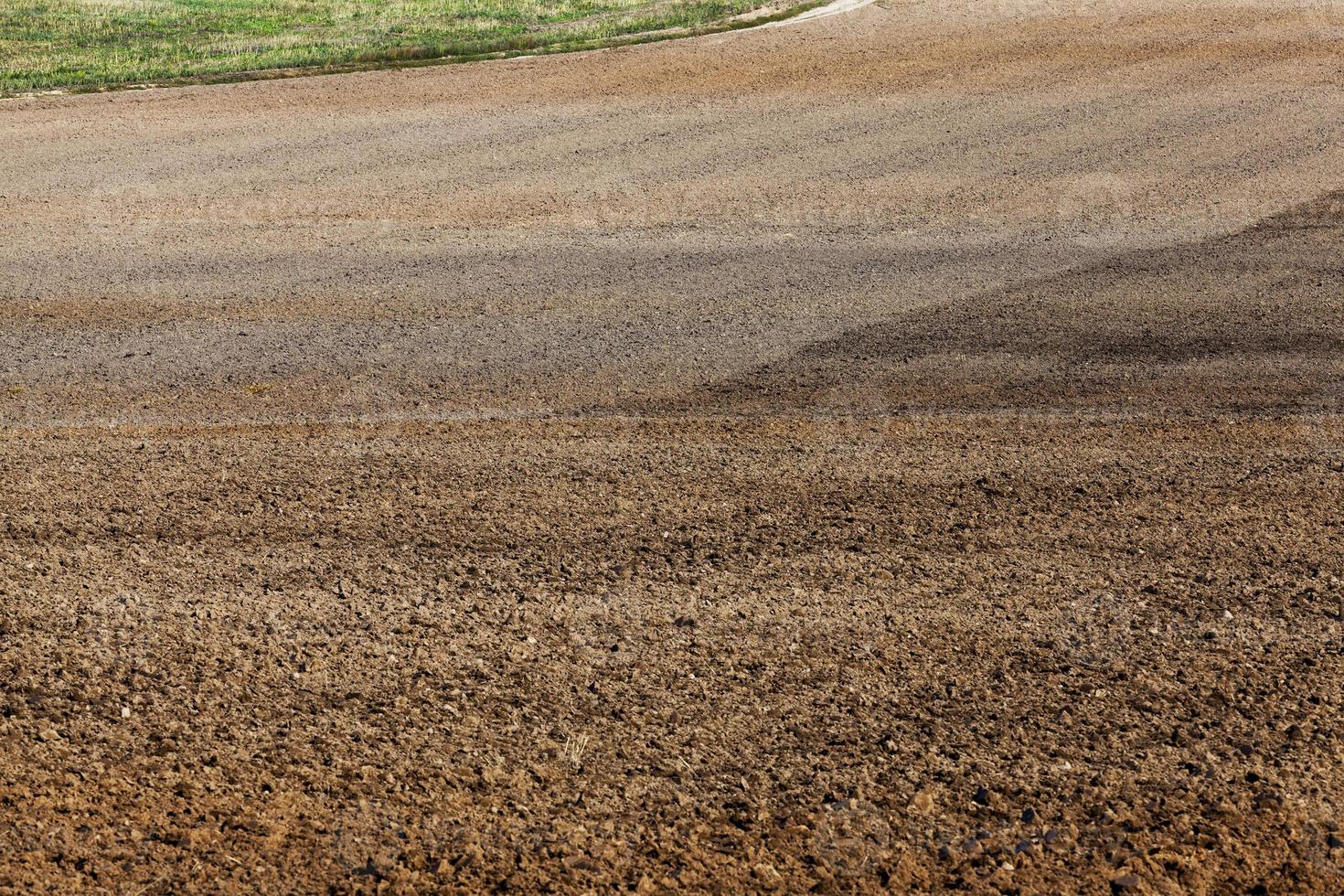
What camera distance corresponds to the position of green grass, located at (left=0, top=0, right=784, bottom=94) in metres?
17.6

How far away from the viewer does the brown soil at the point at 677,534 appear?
13.3 feet

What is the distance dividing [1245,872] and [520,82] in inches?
557

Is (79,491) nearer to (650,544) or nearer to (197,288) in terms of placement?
(650,544)

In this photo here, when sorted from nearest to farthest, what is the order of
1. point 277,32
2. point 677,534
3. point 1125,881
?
point 1125,881, point 677,534, point 277,32

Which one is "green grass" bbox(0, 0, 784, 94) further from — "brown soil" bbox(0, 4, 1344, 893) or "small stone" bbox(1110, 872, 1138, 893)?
"small stone" bbox(1110, 872, 1138, 893)

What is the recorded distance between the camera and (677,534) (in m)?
5.66

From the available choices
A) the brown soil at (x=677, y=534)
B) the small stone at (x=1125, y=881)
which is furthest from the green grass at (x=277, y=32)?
the small stone at (x=1125, y=881)

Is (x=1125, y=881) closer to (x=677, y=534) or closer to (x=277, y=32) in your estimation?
(x=677, y=534)

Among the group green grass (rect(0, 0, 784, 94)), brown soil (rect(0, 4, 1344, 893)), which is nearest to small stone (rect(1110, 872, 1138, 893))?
brown soil (rect(0, 4, 1344, 893))

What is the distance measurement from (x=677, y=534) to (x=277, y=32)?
16978mm

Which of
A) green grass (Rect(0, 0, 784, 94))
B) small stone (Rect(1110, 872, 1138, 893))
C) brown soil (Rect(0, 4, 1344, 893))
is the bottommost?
small stone (Rect(1110, 872, 1138, 893))

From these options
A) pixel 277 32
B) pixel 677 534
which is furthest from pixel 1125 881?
pixel 277 32

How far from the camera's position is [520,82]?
16.3 metres

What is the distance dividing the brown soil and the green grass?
6.27 m
